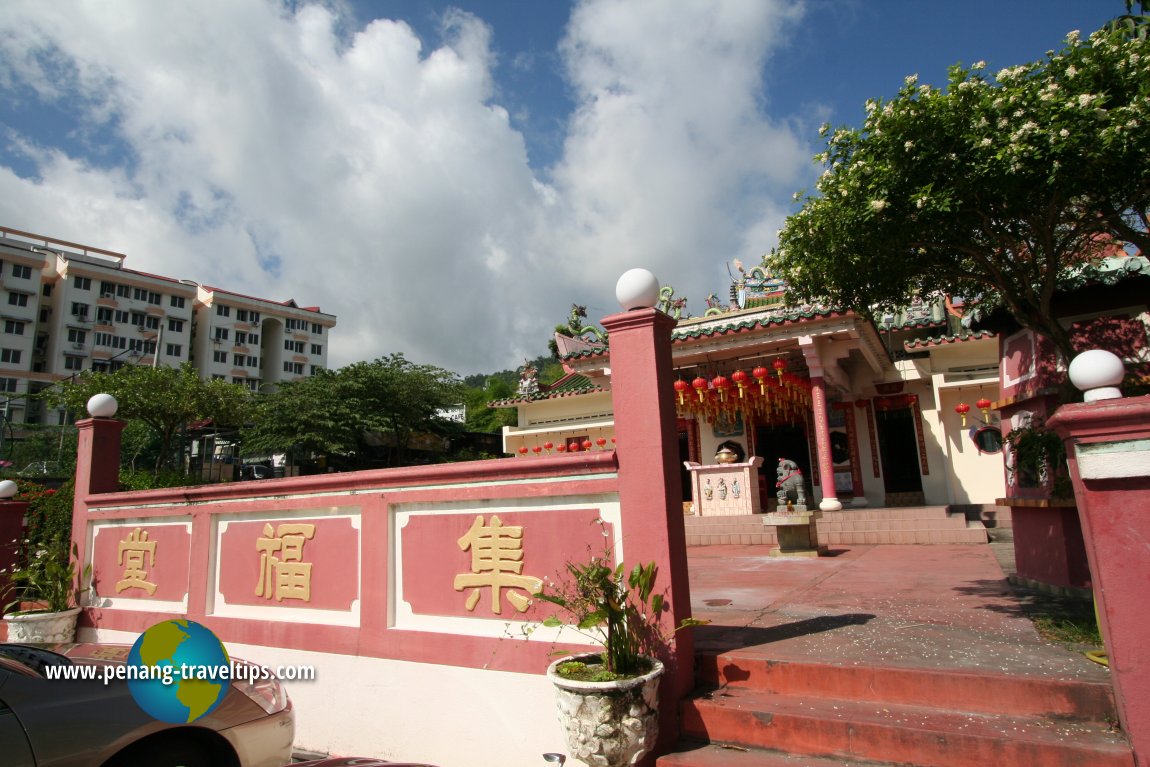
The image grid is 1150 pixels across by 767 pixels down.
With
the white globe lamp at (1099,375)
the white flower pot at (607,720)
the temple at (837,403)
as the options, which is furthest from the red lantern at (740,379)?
the white flower pot at (607,720)

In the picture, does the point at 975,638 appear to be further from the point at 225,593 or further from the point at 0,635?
the point at 0,635

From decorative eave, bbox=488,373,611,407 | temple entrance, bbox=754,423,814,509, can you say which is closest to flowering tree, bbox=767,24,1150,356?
temple entrance, bbox=754,423,814,509

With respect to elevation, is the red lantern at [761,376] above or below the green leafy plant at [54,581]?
above

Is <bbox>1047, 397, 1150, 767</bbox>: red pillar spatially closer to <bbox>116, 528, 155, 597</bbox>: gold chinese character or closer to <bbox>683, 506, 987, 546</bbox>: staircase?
<bbox>116, 528, 155, 597</bbox>: gold chinese character

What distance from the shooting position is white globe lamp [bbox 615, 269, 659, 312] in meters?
4.01

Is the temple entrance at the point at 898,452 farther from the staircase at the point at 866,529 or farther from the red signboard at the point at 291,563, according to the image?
the red signboard at the point at 291,563

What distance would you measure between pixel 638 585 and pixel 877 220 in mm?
2633

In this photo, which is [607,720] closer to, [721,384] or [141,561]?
[141,561]

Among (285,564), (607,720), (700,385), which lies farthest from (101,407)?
(700,385)

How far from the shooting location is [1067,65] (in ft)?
12.1

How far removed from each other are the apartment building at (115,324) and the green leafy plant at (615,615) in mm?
43780

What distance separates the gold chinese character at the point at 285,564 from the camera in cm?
536

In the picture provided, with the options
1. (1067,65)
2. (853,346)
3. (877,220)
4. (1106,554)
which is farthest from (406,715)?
(853,346)

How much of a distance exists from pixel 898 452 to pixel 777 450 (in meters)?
2.47
